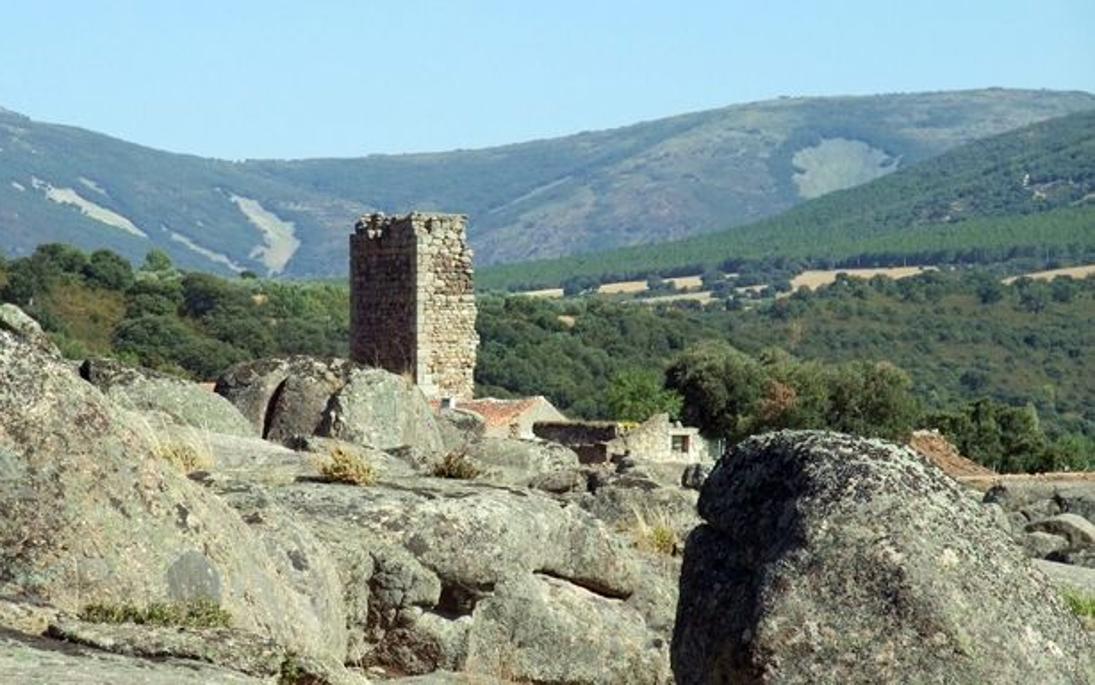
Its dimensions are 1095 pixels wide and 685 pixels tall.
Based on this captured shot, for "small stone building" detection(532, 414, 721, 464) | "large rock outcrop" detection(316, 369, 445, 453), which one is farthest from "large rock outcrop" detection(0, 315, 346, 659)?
"small stone building" detection(532, 414, 721, 464)

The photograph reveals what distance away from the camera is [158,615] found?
1014 cm

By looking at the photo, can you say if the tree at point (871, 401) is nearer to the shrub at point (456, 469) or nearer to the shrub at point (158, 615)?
the shrub at point (456, 469)

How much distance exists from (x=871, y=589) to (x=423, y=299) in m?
31.6

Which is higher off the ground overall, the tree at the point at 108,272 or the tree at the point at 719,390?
the tree at the point at 108,272

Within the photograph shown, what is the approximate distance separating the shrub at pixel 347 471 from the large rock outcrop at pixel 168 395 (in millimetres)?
3362

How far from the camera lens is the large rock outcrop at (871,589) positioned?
30.3 feet

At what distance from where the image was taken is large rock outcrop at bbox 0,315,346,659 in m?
10.2

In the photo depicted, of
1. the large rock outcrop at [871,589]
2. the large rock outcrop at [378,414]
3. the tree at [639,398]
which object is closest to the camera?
the large rock outcrop at [871,589]

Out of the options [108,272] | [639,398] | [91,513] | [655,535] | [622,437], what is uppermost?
[91,513]

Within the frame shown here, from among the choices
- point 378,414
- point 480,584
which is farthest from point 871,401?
point 480,584

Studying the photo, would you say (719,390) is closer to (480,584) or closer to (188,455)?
(188,455)

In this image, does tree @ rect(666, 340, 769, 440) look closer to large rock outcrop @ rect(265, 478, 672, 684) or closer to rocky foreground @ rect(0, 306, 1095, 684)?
large rock outcrop @ rect(265, 478, 672, 684)

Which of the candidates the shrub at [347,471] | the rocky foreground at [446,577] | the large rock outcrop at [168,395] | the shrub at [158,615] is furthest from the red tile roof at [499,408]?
the shrub at [158,615]

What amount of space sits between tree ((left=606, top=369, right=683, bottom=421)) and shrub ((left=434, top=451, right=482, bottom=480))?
55635 millimetres
